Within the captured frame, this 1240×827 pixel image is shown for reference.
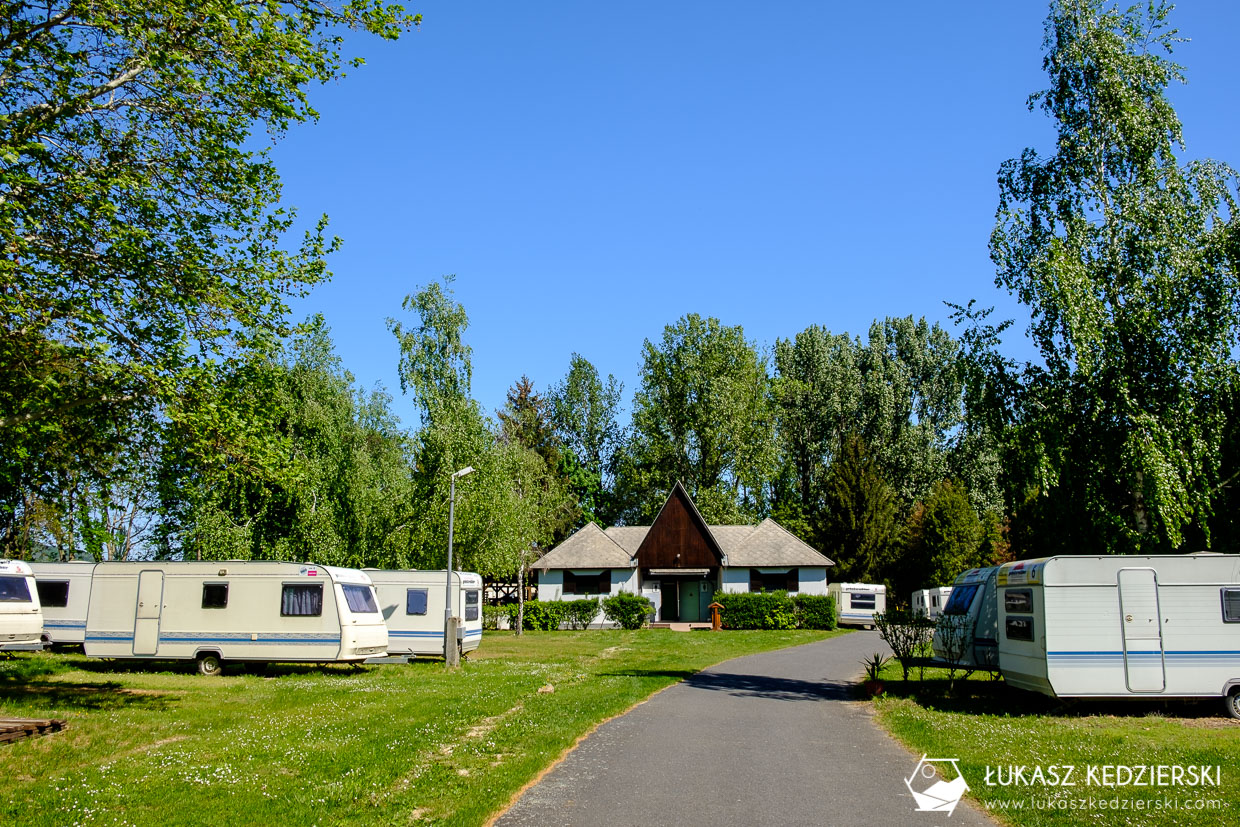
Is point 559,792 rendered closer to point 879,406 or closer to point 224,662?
point 224,662

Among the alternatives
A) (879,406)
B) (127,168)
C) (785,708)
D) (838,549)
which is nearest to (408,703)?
(785,708)

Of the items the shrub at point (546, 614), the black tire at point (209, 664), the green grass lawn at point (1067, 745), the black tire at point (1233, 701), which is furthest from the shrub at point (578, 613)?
the black tire at point (1233, 701)

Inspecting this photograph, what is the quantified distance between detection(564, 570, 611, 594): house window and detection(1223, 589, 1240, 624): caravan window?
3293 cm

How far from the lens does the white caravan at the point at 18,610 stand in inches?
869

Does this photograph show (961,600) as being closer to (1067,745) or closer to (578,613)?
(1067,745)

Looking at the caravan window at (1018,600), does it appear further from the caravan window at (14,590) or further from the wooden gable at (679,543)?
the wooden gable at (679,543)

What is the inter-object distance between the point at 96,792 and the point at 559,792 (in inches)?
188

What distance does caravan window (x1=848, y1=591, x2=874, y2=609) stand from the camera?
43656 millimetres

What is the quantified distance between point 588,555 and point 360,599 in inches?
961

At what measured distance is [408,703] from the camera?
15586 millimetres

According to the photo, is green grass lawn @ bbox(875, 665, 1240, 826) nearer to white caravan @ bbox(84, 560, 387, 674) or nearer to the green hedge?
white caravan @ bbox(84, 560, 387, 674)

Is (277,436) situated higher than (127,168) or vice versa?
(127,168)

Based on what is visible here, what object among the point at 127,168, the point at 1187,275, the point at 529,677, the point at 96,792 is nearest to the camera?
the point at 96,792

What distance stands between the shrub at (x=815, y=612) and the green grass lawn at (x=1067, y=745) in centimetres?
2372
